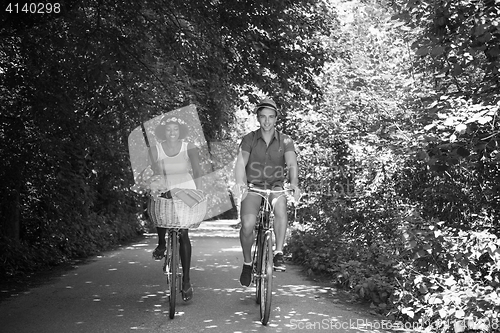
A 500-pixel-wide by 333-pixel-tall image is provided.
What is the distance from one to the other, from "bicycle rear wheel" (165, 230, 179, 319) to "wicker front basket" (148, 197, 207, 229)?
23 centimetres

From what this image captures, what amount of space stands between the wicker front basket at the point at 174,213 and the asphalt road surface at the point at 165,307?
109 cm

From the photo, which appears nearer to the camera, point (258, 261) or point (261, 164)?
point (258, 261)

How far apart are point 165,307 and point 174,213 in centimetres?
139

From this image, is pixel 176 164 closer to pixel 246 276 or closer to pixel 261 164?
pixel 261 164

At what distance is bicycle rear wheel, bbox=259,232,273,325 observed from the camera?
686 centimetres

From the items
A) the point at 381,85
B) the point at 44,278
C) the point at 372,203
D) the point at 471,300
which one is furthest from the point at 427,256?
the point at 44,278

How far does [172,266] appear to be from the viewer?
24.5 ft

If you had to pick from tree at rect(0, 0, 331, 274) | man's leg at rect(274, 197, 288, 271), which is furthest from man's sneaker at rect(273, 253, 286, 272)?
tree at rect(0, 0, 331, 274)

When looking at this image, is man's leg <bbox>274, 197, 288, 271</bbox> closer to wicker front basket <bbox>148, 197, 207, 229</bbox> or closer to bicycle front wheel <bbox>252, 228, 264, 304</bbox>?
bicycle front wheel <bbox>252, 228, 264, 304</bbox>

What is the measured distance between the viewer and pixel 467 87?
7785mm

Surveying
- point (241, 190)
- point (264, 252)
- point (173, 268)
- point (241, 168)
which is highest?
point (241, 168)

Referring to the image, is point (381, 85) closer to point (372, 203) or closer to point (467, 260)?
point (372, 203)

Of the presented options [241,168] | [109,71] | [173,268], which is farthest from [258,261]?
[109,71]

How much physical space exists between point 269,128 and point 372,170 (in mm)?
3798
